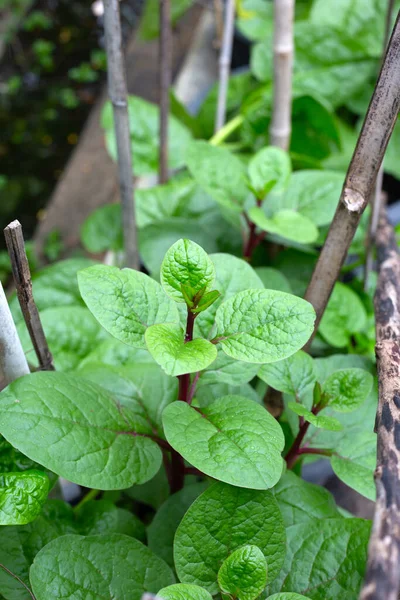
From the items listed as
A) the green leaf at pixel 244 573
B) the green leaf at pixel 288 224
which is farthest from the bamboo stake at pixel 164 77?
the green leaf at pixel 244 573

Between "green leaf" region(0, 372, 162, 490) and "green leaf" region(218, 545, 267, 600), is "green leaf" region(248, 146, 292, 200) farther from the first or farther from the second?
"green leaf" region(218, 545, 267, 600)

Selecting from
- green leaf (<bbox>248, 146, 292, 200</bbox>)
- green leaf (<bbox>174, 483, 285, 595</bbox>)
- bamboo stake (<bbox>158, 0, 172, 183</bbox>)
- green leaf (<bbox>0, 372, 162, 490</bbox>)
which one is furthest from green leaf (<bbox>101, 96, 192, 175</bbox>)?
green leaf (<bbox>174, 483, 285, 595</bbox>)

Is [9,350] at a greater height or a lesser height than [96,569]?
greater

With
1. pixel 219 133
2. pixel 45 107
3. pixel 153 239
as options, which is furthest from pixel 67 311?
pixel 45 107

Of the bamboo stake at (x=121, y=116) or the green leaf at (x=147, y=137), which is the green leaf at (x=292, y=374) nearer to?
the bamboo stake at (x=121, y=116)

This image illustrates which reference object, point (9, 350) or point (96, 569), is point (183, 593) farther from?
point (9, 350)

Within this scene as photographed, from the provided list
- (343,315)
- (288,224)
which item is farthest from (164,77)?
(343,315)
